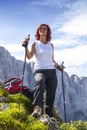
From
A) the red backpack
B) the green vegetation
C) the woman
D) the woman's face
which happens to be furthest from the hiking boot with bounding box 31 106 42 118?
the woman's face

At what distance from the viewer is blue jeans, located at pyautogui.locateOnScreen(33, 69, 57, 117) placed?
472 inches

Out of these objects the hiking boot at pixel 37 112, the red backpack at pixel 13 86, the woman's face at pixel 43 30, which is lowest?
the hiking boot at pixel 37 112

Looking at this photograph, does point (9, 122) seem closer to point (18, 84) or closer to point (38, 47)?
point (38, 47)

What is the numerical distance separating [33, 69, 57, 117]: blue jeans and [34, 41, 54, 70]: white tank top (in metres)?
0.17

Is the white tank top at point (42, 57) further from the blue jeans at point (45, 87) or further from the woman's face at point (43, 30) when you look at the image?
the woman's face at point (43, 30)

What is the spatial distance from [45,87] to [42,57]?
107cm

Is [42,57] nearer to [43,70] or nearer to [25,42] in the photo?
[43,70]

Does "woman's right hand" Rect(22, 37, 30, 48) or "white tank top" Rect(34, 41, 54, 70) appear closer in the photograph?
"woman's right hand" Rect(22, 37, 30, 48)

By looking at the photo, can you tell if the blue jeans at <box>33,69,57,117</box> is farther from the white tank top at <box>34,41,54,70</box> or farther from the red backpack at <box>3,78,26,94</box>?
the red backpack at <box>3,78,26,94</box>

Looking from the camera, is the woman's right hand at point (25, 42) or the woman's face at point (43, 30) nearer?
the woman's right hand at point (25, 42)

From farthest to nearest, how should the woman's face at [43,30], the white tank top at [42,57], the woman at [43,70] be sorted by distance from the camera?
the woman's face at [43,30] < the white tank top at [42,57] < the woman at [43,70]

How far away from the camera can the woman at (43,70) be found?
12.1m

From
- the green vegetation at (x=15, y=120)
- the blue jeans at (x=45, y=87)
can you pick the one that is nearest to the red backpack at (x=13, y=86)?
the blue jeans at (x=45, y=87)

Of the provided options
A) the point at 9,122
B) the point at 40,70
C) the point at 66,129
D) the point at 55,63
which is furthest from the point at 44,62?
the point at 9,122
